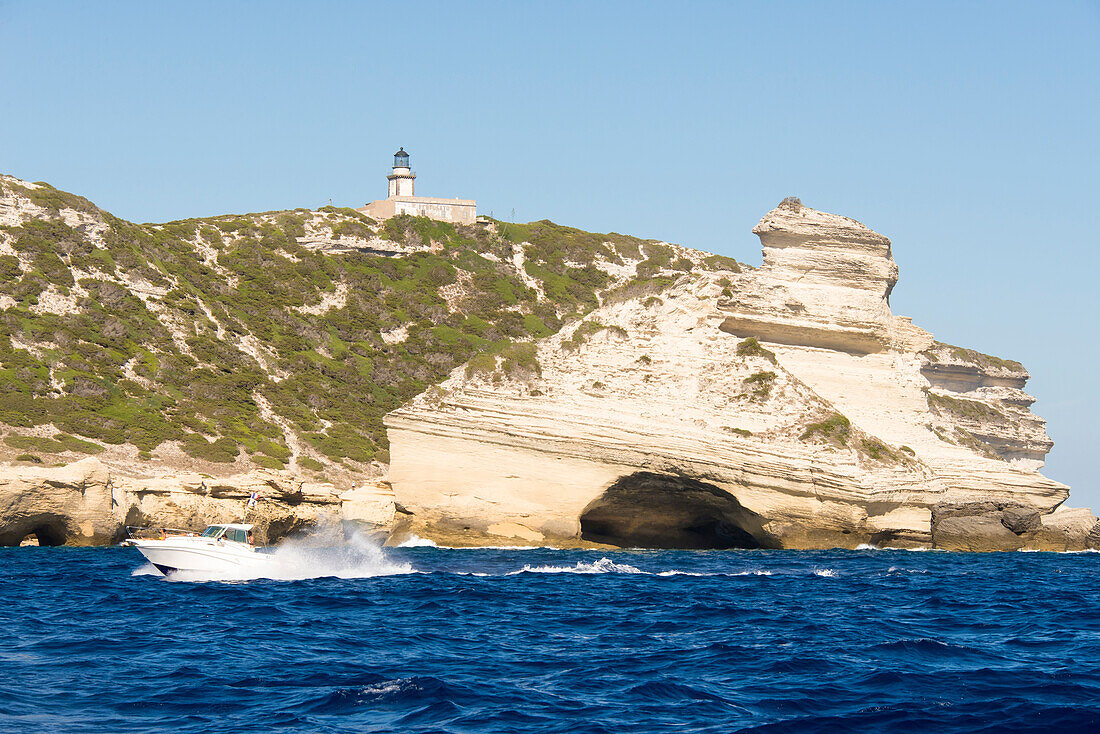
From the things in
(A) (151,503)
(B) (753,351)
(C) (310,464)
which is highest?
(B) (753,351)

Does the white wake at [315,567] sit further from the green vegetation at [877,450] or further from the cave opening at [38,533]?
the green vegetation at [877,450]

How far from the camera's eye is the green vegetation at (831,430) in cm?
4091

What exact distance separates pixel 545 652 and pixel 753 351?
29439 mm

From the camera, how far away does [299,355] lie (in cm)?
7812

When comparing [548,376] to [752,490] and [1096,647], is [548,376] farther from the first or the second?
[1096,647]

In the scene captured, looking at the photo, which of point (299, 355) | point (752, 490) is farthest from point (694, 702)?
point (299, 355)

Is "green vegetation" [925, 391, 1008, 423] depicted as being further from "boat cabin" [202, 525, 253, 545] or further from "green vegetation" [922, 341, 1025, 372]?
"boat cabin" [202, 525, 253, 545]

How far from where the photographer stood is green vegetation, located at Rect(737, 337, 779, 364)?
147 ft

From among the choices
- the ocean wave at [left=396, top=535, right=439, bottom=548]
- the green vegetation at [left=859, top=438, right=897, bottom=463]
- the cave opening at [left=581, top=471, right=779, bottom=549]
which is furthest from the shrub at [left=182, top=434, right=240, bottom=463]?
the green vegetation at [left=859, top=438, right=897, bottom=463]

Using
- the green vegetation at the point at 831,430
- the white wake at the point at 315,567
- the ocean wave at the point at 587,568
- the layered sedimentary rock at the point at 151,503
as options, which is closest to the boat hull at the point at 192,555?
the white wake at the point at 315,567

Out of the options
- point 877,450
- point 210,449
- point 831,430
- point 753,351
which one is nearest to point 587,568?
point 831,430

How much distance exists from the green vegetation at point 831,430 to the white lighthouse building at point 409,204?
6918 centimetres

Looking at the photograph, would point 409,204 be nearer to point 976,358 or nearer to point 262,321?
point 262,321

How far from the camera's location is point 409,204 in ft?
345
